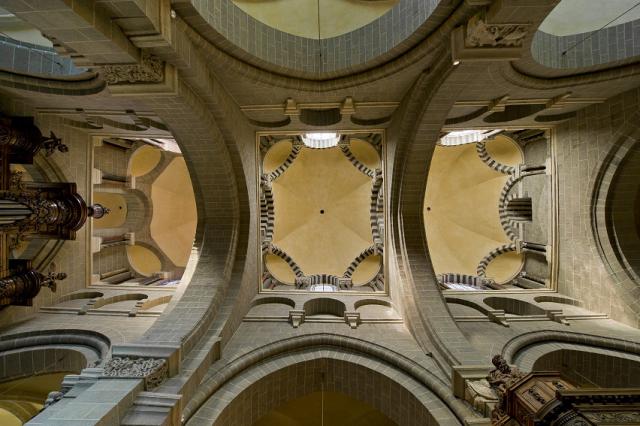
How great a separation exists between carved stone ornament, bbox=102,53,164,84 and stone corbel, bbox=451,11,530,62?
4.94 m

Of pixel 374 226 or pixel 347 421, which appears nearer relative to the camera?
pixel 347 421

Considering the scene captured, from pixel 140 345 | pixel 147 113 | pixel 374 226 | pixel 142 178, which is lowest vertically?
pixel 140 345

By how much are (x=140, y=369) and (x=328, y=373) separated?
3.72 m

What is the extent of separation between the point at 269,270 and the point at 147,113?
7179 millimetres

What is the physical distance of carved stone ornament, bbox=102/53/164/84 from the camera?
4.98 m

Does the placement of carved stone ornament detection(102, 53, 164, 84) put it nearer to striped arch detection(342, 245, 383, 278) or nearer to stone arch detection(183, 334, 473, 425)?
stone arch detection(183, 334, 473, 425)

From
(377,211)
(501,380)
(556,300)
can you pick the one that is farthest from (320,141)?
(501,380)

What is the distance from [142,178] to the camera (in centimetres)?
1391

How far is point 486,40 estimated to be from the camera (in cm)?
490

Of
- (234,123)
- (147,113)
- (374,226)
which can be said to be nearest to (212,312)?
A: (234,123)

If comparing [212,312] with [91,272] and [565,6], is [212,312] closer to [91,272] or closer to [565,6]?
[91,272]

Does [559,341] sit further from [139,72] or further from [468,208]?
[139,72]

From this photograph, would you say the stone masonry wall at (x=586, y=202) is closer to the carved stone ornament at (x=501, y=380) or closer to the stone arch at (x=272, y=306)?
the carved stone ornament at (x=501, y=380)

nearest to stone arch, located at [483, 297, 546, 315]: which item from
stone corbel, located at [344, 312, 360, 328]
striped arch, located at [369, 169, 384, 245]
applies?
striped arch, located at [369, 169, 384, 245]
